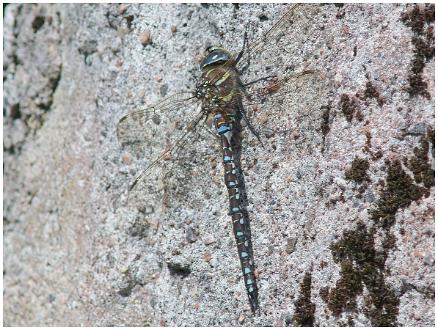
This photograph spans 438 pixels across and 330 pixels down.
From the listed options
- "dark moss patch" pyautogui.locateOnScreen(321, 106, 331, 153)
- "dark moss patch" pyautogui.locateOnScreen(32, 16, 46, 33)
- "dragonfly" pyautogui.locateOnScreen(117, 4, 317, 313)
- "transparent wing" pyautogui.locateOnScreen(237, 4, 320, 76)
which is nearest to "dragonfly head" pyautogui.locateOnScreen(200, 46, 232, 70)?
"dragonfly" pyautogui.locateOnScreen(117, 4, 317, 313)

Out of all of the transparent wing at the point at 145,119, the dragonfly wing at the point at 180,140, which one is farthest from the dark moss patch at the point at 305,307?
the transparent wing at the point at 145,119

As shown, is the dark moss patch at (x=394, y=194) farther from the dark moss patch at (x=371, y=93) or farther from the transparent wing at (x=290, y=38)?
the transparent wing at (x=290, y=38)

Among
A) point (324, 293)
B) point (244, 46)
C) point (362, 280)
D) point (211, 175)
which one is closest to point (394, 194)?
point (362, 280)

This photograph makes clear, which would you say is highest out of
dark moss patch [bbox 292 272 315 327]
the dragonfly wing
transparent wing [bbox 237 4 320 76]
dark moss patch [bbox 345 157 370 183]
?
transparent wing [bbox 237 4 320 76]

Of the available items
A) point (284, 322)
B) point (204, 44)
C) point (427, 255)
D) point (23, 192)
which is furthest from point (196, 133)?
point (23, 192)

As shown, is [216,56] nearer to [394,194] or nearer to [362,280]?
[394,194]

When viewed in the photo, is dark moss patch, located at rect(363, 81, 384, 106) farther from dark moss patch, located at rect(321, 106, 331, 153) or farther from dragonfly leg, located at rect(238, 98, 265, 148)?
dragonfly leg, located at rect(238, 98, 265, 148)
